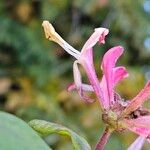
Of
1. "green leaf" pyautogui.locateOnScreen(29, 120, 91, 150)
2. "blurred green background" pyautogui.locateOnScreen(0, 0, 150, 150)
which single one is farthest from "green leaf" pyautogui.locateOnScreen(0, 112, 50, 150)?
"blurred green background" pyautogui.locateOnScreen(0, 0, 150, 150)

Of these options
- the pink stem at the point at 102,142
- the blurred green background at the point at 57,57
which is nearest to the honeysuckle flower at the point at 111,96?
the pink stem at the point at 102,142

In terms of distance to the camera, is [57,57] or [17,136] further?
[57,57]

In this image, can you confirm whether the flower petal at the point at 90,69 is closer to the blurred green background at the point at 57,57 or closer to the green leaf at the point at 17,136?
the green leaf at the point at 17,136

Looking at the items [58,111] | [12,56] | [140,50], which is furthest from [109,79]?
[140,50]

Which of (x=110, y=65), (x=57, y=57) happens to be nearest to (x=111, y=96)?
(x=110, y=65)

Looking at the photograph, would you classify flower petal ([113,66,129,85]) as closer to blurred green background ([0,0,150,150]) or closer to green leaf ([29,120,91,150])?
green leaf ([29,120,91,150])

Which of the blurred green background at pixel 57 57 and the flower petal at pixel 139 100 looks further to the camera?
the blurred green background at pixel 57 57

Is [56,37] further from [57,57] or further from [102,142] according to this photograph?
[57,57]
